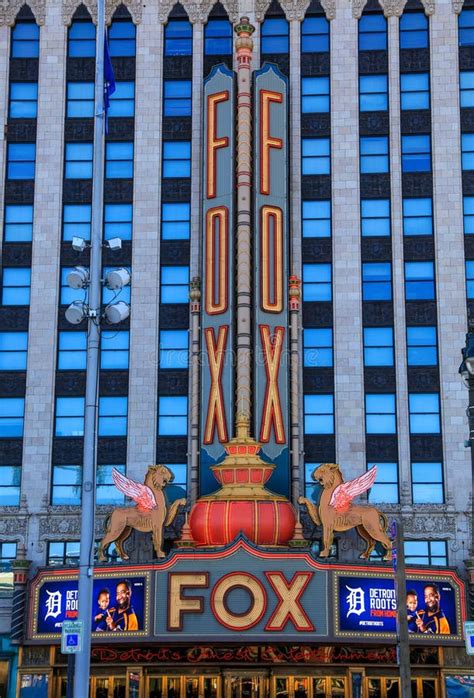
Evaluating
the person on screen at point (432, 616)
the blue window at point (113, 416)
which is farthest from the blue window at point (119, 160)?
the person on screen at point (432, 616)

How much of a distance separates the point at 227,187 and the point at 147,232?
4.33 meters

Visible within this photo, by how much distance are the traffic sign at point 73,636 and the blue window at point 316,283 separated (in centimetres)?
2692

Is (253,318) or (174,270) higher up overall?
(174,270)

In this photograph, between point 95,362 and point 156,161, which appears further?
point 156,161

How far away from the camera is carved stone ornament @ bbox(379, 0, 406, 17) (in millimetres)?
51344

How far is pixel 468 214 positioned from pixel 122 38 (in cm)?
1833

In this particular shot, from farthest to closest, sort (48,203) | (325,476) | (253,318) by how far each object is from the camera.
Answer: (48,203) < (253,318) < (325,476)

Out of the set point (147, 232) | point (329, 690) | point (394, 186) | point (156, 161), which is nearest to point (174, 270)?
point (147, 232)

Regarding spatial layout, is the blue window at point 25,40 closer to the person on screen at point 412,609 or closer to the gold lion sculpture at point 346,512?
the gold lion sculpture at point 346,512

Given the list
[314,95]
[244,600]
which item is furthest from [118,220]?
[244,600]

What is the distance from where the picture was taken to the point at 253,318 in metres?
47.1

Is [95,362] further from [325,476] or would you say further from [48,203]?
[48,203]

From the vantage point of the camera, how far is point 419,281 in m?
48.7

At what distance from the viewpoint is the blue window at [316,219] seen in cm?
4938
